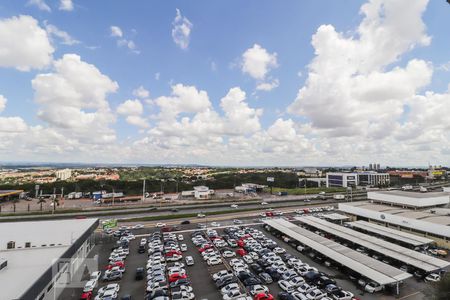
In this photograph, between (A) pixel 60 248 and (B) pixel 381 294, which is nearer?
(B) pixel 381 294

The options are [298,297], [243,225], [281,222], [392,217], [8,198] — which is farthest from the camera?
[8,198]

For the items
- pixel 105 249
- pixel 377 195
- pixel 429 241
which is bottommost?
pixel 105 249

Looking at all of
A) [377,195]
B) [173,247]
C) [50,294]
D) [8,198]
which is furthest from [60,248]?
[8,198]

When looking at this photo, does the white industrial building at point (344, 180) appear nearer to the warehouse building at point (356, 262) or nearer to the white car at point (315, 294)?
the warehouse building at point (356, 262)

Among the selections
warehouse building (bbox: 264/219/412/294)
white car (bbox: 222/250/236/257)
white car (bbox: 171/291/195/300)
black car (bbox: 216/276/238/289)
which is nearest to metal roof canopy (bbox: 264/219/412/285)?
warehouse building (bbox: 264/219/412/294)

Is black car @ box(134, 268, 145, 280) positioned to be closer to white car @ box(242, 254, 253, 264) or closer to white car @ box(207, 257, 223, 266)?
white car @ box(207, 257, 223, 266)

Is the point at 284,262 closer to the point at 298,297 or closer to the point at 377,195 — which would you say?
the point at 298,297

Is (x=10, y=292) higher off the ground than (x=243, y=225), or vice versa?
(x=10, y=292)
